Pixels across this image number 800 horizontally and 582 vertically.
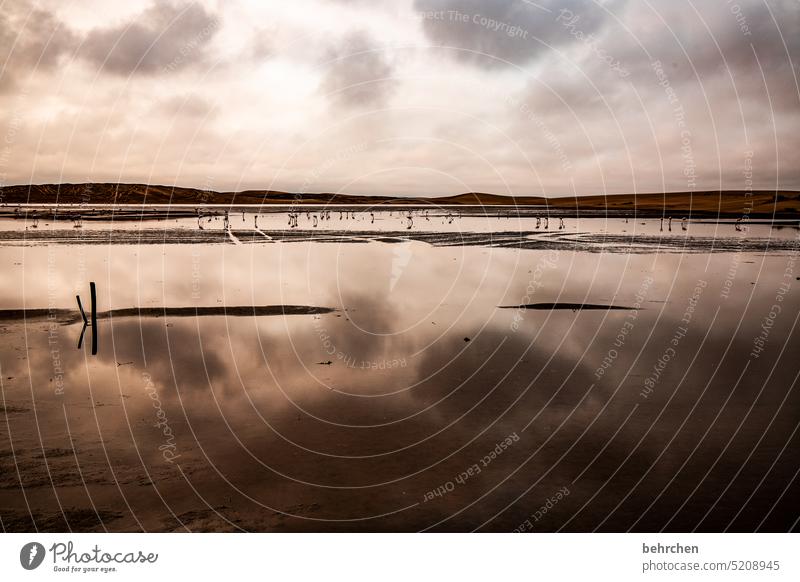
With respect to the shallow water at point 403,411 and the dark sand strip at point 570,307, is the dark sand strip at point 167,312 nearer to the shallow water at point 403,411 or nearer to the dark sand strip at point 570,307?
the shallow water at point 403,411

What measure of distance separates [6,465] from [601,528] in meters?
10.1

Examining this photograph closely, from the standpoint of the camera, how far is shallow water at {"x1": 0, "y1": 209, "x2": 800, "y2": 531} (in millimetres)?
10320
